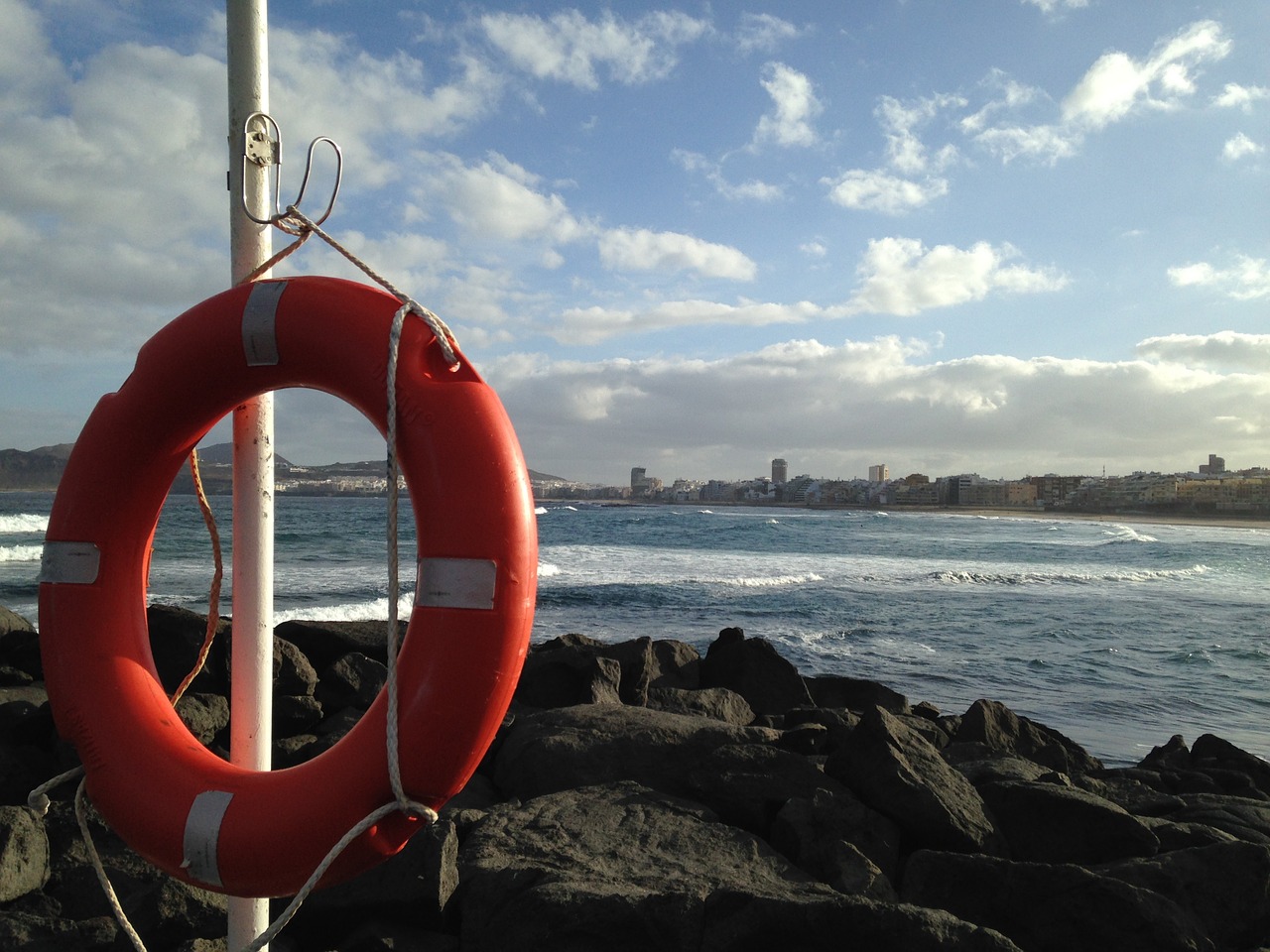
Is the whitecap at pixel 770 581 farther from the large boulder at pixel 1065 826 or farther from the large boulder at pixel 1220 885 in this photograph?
the large boulder at pixel 1220 885

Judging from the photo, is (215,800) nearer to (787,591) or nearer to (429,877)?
(429,877)

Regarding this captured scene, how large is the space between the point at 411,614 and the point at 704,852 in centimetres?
146

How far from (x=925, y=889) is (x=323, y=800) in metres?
1.80

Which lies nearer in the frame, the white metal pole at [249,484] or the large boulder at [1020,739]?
the white metal pole at [249,484]

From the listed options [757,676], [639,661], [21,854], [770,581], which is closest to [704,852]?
[21,854]

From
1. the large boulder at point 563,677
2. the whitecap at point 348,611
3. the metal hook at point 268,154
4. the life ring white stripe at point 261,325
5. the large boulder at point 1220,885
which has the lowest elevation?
the whitecap at point 348,611

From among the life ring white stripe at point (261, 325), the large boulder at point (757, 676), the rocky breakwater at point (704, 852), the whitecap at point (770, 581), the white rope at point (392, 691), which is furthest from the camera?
the whitecap at point (770, 581)

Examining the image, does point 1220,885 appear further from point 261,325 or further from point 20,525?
point 20,525

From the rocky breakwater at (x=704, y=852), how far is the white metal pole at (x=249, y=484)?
569 mm

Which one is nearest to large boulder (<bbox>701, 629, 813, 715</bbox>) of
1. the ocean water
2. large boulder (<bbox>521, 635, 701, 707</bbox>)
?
large boulder (<bbox>521, 635, 701, 707</bbox>)

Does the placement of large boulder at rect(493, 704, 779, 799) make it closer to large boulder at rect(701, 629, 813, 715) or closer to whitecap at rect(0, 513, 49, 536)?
large boulder at rect(701, 629, 813, 715)

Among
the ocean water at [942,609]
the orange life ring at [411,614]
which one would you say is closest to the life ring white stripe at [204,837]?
the orange life ring at [411,614]

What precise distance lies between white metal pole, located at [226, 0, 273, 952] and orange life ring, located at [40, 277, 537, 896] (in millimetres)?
131

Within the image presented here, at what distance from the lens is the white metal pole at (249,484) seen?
2002 mm
